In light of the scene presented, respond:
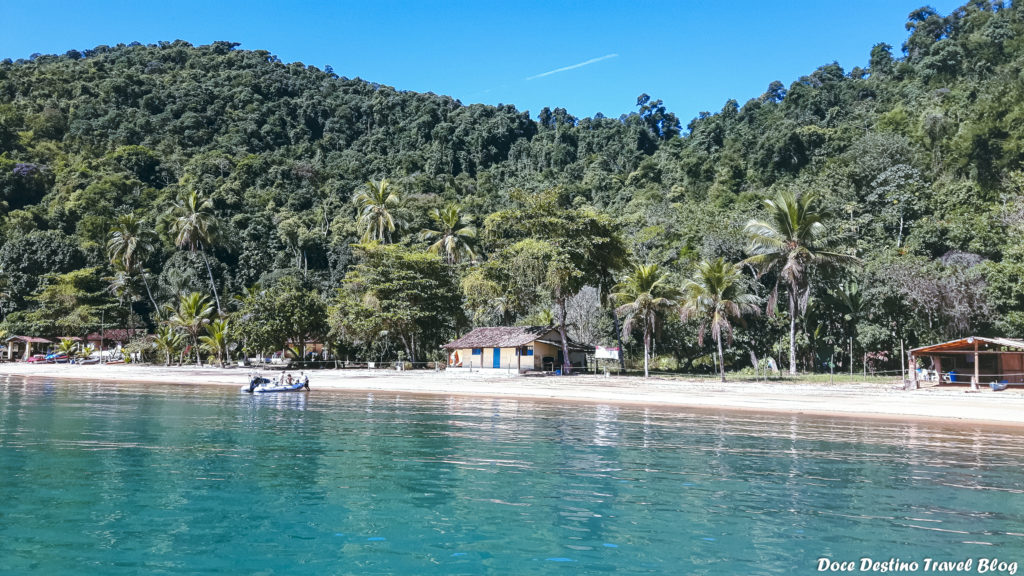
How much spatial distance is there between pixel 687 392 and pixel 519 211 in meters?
15.5

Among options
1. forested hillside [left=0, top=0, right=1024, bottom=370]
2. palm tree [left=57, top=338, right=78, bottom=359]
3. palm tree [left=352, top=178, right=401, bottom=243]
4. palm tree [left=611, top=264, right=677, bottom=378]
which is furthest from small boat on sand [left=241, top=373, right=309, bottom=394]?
palm tree [left=57, top=338, right=78, bottom=359]

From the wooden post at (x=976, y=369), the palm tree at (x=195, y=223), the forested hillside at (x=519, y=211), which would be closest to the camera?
the wooden post at (x=976, y=369)

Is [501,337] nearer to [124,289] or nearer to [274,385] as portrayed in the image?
[274,385]

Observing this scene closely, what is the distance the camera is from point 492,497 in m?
10.9

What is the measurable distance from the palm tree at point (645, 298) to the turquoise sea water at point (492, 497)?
17.9 meters

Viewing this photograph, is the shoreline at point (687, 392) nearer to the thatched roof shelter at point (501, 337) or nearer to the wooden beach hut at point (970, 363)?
the wooden beach hut at point (970, 363)

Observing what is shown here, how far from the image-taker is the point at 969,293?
35.6 m

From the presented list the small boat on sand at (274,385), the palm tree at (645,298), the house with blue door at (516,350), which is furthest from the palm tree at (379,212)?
the small boat on sand at (274,385)

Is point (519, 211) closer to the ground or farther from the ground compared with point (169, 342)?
farther from the ground

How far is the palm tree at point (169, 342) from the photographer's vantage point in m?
52.5

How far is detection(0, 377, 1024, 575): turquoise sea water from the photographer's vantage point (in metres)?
8.05

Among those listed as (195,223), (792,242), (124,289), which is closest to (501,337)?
(792,242)

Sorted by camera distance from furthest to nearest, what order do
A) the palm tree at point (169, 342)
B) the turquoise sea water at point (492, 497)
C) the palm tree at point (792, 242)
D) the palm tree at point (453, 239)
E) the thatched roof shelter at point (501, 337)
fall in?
the palm tree at point (453, 239), the palm tree at point (169, 342), the thatched roof shelter at point (501, 337), the palm tree at point (792, 242), the turquoise sea water at point (492, 497)

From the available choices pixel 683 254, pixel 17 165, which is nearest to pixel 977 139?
pixel 683 254
